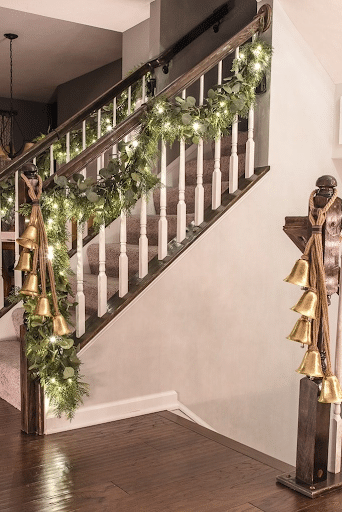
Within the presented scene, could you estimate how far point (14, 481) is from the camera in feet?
7.80

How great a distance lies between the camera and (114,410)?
3174 millimetres

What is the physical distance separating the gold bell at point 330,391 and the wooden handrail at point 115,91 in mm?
2699

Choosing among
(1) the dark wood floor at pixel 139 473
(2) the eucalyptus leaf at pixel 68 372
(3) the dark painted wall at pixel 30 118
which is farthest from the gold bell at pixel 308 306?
(3) the dark painted wall at pixel 30 118

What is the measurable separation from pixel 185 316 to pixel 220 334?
319mm

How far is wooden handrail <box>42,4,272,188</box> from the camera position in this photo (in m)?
2.97

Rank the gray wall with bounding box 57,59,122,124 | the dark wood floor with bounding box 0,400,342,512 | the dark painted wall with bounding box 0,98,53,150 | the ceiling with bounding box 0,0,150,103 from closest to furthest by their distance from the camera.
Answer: the dark wood floor with bounding box 0,400,342,512
the ceiling with bounding box 0,0,150,103
the gray wall with bounding box 57,59,122,124
the dark painted wall with bounding box 0,98,53,150

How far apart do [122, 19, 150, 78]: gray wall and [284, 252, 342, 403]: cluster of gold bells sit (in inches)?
147

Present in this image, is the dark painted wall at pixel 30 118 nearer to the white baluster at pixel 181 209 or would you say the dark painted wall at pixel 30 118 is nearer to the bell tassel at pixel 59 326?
the white baluster at pixel 181 209

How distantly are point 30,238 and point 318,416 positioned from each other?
4.98ft

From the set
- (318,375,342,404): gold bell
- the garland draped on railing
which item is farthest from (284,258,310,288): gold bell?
the garland draped on railing

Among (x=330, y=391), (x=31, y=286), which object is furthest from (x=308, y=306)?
(x=31, y=286)

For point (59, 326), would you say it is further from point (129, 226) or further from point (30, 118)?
point (30, 118)

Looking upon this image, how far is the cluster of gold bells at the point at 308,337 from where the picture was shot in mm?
2248

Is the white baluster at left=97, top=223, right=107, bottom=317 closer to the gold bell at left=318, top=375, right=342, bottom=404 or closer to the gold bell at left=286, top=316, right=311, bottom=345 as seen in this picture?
the gold bell at left=286, top=316, right=311, bottom=345
